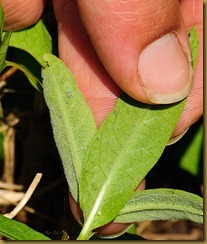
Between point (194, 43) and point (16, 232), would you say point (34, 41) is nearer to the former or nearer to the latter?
point (194, 43)

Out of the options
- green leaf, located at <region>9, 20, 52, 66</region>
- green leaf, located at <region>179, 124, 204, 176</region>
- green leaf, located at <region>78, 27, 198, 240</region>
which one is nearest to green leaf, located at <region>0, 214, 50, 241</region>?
green leaf, located at <region>78, 27, 198, 240</region>

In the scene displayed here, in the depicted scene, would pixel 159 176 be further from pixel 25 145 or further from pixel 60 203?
pixel 25 145

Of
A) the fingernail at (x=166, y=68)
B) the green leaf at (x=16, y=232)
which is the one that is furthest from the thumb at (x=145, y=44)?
the green leaf at (x=16, y=232)

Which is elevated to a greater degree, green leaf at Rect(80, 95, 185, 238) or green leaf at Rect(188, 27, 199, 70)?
green leaf at Rect(188, 27, 199, 70)

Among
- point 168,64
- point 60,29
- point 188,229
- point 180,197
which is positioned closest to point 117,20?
point 168,64

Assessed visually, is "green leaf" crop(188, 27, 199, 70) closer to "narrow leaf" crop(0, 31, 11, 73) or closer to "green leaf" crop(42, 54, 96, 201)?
"green leaf" crop(42, 54, 96, 201)
